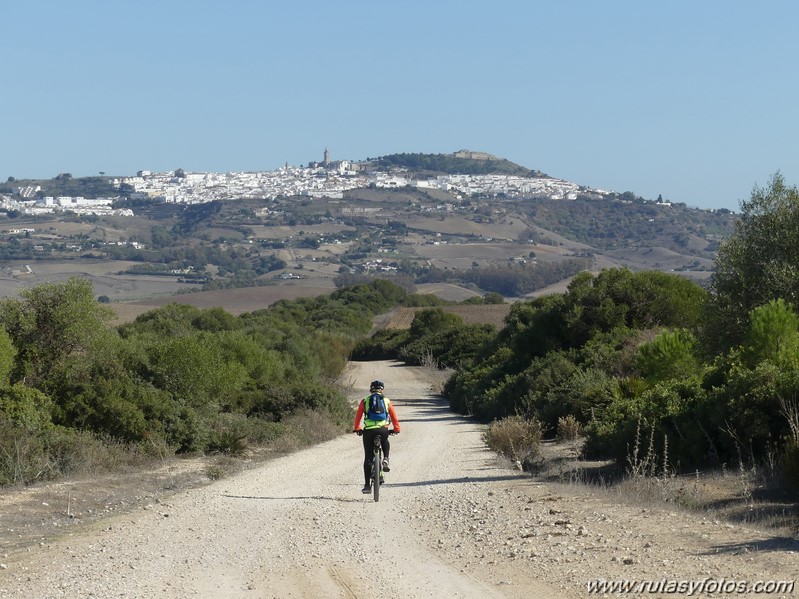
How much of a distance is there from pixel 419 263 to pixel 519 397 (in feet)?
497

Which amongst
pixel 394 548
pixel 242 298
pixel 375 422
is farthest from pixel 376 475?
pixel 242 298

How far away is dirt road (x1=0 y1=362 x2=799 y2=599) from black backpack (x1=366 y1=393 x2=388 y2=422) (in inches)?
42.9

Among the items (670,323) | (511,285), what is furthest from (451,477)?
(511,285)

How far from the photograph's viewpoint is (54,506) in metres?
14.8

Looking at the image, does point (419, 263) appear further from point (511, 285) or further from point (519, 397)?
point (519, 397)

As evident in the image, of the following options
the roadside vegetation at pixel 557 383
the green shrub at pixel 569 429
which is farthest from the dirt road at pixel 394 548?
the green shrub at pixel 569 429

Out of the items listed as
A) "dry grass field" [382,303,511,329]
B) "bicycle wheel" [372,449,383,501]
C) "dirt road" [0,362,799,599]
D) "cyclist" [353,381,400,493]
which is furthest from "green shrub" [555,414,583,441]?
"dry grass field" [382,303,511,329]

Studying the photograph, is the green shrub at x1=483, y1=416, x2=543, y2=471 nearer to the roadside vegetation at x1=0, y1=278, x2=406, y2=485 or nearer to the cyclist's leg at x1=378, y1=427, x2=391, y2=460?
the cyclist's leg at x1=378, y1=427, x2=391, y2=460

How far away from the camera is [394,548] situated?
11.3 meters

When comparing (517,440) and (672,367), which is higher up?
(672,367)

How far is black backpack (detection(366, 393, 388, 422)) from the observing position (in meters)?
15.7

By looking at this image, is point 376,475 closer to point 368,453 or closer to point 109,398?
point 368,453

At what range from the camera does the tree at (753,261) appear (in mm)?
23125

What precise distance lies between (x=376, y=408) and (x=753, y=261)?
36.6 ft
